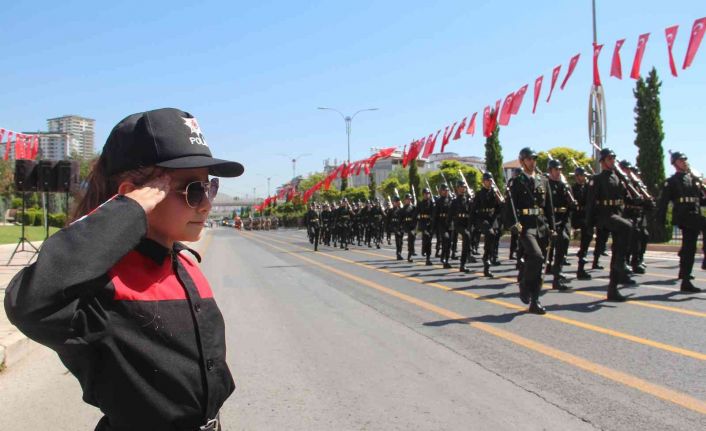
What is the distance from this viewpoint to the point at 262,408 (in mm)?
4383

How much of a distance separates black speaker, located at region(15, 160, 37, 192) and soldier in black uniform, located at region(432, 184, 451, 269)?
10.1 meters

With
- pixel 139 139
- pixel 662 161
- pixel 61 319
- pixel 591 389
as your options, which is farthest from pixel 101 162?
pixel 662 161

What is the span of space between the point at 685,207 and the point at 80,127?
8296 centimetres

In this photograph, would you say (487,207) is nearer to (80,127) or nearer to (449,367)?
(449,367)

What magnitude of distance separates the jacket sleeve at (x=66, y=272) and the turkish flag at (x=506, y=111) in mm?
19800

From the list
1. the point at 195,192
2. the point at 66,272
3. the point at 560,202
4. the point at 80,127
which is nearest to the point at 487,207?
the point at 560,202

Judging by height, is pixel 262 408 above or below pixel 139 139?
below

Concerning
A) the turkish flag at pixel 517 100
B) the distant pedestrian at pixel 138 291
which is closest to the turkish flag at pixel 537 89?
the turkish flag at pixel 517 100

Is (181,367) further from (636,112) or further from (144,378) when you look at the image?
(636,112)

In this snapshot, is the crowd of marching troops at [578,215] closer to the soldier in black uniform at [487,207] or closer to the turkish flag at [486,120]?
the soldier in black uniform at [487,207]

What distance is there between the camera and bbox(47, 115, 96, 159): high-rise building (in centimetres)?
7775

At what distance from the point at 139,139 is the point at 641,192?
1243cm

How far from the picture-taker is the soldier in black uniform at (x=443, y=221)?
15.6 meters

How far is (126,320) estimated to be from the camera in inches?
61.2
